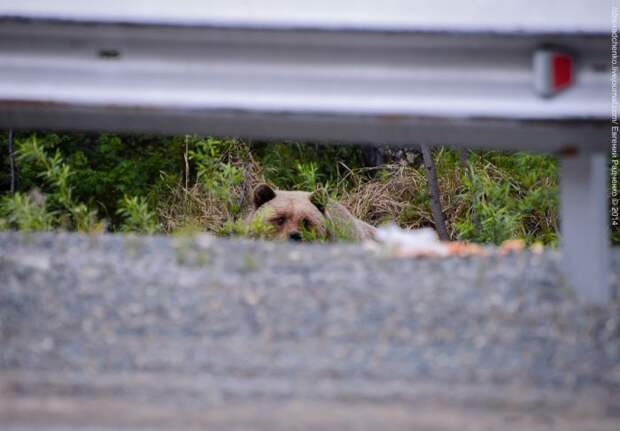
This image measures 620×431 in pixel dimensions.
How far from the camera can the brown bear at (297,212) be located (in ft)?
27.2

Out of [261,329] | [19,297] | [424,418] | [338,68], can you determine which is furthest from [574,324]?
[19,297]

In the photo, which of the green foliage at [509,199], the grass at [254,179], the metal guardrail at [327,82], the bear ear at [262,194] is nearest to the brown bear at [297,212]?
the bear ear at [262,194]

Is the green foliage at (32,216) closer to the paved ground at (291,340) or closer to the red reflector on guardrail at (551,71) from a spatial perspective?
the paved ground at (291,340)

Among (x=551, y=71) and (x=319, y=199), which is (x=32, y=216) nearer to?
(x=551, y=71)

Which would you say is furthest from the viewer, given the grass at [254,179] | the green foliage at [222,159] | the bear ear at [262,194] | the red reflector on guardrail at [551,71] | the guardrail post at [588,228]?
the grass at [254,179]

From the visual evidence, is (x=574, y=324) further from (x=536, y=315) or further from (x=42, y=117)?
(x=42, y=117)

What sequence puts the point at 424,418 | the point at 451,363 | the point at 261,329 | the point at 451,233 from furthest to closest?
the point at 451,233
the point at 261,329
the point at 451,363
the point at 424,418

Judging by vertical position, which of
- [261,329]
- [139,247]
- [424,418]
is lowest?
[424,418]

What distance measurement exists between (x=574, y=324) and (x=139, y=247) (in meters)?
1.70

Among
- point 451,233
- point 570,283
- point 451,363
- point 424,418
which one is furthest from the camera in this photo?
point 451,233

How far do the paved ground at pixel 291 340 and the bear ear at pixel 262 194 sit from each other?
462 cm

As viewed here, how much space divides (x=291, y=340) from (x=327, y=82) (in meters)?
1.02

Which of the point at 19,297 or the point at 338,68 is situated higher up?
the point at 338,68

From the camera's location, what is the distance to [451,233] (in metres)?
9.30
